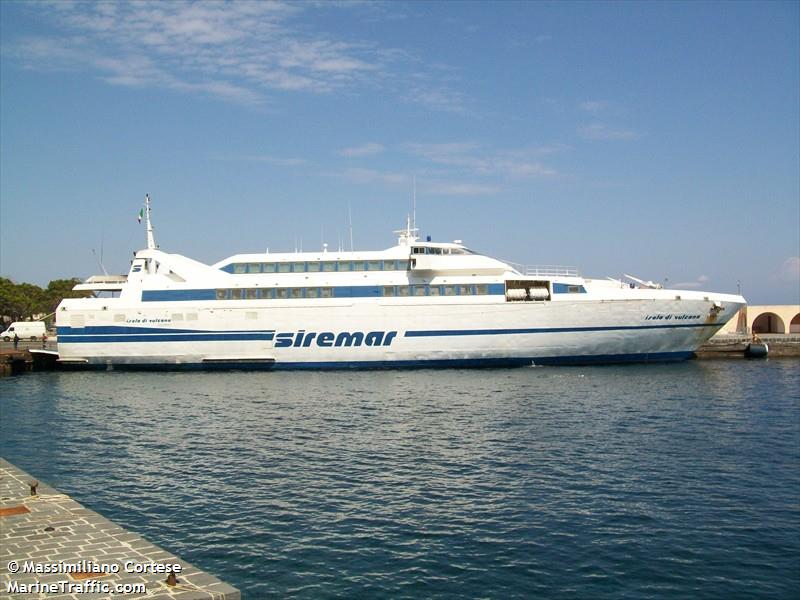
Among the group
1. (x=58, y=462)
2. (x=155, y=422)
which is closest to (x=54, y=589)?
(x=58, y=462)

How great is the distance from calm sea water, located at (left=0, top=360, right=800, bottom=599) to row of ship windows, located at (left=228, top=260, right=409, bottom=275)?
42.2 feet

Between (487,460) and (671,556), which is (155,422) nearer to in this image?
(487,460)

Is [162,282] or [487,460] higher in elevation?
[162,282]

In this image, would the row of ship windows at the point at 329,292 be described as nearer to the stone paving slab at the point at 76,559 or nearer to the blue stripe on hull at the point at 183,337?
the blue stripe on hull at the point at 183,337

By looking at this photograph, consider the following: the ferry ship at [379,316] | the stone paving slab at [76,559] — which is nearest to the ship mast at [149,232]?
the ferry ship at [379,316]

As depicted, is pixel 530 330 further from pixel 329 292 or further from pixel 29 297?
pixel 29 297

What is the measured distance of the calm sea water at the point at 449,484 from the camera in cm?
1141

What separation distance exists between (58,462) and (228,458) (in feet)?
15.3

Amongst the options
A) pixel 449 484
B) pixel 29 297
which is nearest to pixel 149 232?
pixel 449 484

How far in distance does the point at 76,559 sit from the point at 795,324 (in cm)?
7221

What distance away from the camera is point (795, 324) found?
67.1 m

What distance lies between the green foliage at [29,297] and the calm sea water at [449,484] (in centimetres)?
6465

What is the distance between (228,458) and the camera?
1922 cm

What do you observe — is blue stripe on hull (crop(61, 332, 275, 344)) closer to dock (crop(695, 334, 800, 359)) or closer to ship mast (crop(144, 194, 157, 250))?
ship mast (crop(144, 194, 157, 250))
